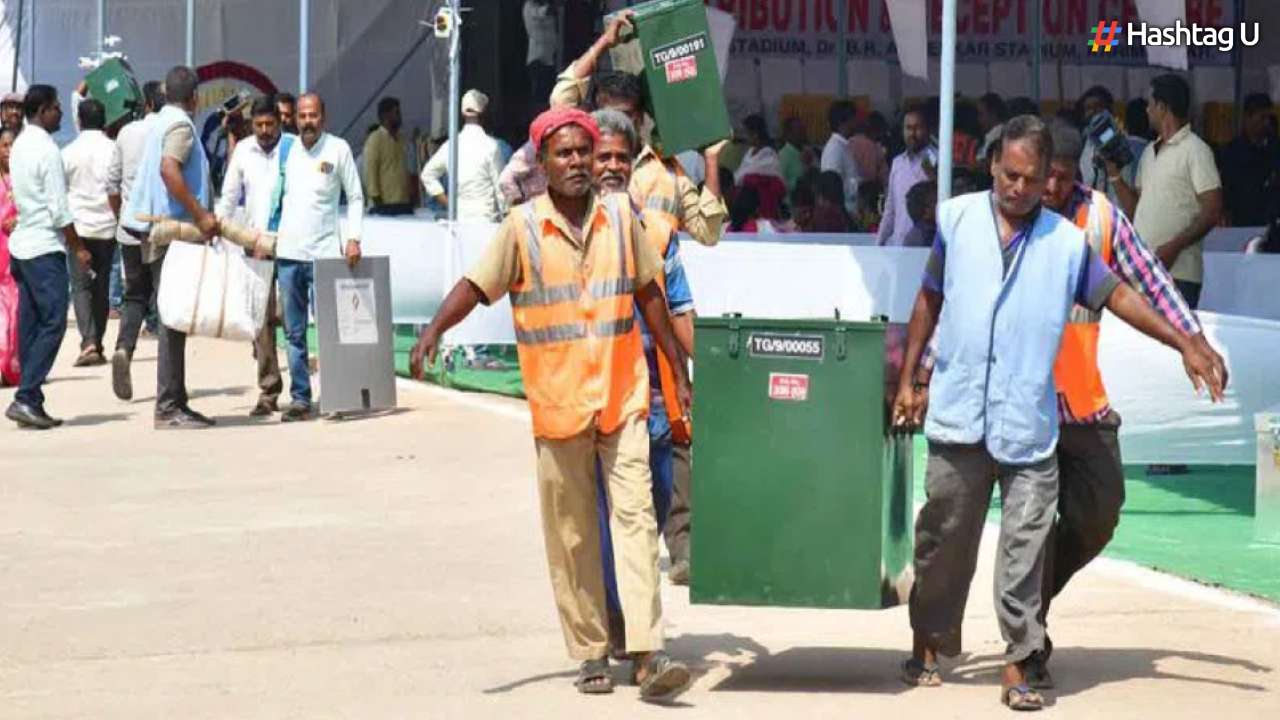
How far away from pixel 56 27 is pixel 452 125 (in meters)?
13.1

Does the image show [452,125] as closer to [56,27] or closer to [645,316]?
[645,316]

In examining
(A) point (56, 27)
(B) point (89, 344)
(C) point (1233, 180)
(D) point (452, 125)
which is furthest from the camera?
(A) point (56, 27)

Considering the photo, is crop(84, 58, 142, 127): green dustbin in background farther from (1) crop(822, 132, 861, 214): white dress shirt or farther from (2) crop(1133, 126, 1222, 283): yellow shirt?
(2) crop(1133, 126, 1222, 283): yellow shirt

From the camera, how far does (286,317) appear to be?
1498cm

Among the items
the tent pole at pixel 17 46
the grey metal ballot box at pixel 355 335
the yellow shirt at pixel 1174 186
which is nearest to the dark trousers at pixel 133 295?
the grey metal ballot box at pixel 355 335

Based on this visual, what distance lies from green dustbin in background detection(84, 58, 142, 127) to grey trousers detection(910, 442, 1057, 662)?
13.3 metres

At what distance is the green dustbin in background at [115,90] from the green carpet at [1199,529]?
8.60 m

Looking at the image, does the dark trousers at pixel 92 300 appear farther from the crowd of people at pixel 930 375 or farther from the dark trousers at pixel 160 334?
the crowd of people at pixel 930 375

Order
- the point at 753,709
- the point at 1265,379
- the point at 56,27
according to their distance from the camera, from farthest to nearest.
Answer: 1. the point at 56,27
2. the point at 1265,379
3. the point at 753,709

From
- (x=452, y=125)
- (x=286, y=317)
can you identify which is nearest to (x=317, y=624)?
(x=286, y=317)

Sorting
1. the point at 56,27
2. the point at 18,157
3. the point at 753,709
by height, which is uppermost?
the point at 56,27

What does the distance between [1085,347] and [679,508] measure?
160cm

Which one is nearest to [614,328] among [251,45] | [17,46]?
[17,46]

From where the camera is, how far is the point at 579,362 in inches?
306
